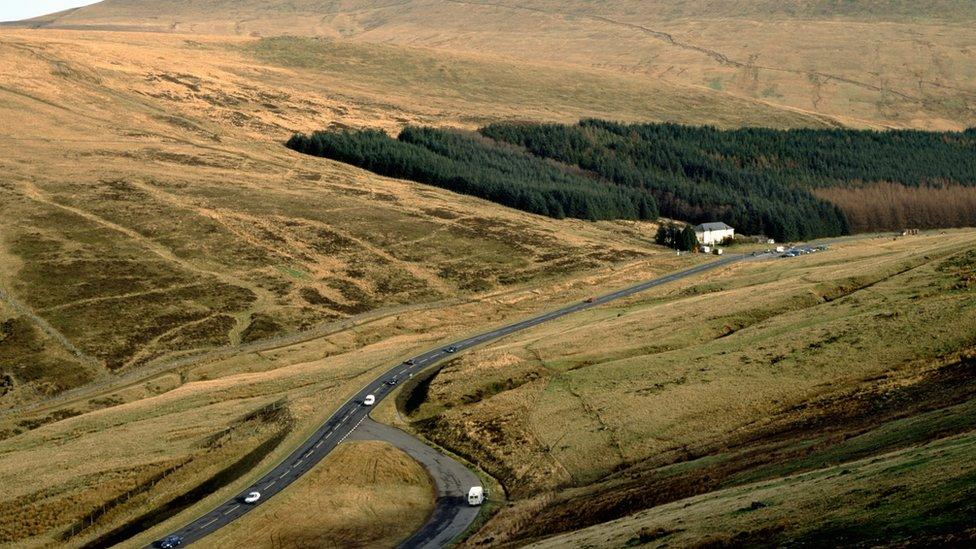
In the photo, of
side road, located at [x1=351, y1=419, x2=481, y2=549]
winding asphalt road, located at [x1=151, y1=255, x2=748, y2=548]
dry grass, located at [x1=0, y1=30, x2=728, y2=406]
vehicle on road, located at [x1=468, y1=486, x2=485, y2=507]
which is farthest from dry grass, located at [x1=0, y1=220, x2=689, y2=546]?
vehicle on road, located at [x1=468, y1=486, x2=485, y2=507]

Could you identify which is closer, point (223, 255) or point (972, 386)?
point (972, 386)

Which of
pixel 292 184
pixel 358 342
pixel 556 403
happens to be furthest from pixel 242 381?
pixel 292 184

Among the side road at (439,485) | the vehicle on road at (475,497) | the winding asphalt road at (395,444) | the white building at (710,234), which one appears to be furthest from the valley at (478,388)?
the white building at (710,234)

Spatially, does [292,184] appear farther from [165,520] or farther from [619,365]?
[165,520]

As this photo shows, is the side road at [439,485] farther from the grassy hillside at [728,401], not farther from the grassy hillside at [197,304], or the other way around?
the grassy hillside at [197,304]

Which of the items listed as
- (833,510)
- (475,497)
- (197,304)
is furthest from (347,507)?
(197,304)

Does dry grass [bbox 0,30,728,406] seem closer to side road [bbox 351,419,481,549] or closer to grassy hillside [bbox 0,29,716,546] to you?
grassy hillside [bbox 0,29,716,546]
